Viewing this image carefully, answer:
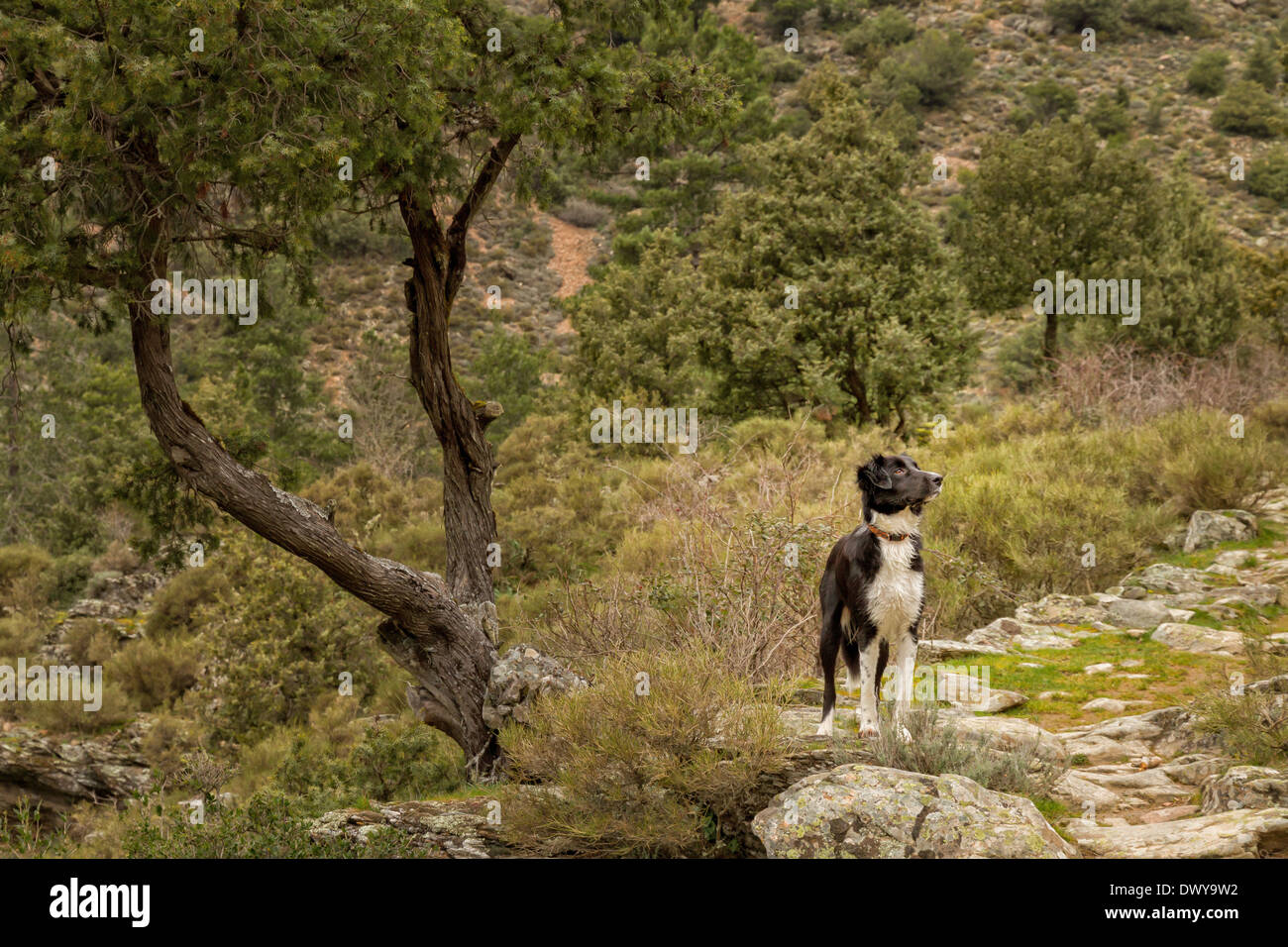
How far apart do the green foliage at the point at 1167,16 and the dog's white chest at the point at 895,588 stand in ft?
204

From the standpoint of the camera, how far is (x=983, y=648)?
780cm

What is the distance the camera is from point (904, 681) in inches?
183

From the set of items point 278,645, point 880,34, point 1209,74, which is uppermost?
point 880,34

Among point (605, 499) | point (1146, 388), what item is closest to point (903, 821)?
point (605, 499)

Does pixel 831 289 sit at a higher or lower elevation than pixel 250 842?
Answer: higher

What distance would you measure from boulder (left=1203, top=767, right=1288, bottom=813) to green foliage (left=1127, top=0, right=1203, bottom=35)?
61.9 meters

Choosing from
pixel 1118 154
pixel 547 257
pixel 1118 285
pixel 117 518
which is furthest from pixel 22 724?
pixel 547 257

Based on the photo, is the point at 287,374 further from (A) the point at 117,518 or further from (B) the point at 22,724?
(B) the point at 22,724

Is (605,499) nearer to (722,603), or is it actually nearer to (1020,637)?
(1020,637)

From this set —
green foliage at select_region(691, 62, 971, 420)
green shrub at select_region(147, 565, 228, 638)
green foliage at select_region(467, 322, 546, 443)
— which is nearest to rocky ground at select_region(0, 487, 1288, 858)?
green foliage at select_region(691, 62, 971, 420)

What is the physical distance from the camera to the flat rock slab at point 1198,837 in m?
3.93

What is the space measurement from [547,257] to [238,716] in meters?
37.2

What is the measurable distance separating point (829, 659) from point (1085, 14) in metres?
62.3

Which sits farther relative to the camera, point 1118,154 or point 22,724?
point 1118,154
